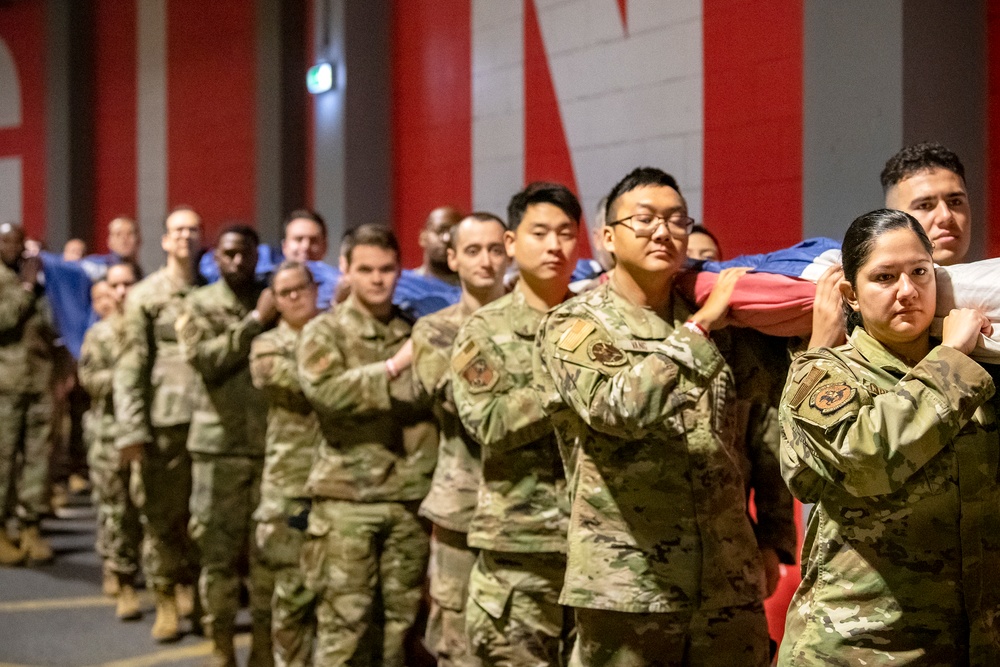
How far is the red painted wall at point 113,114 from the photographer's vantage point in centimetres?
848

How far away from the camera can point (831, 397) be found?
171 cm

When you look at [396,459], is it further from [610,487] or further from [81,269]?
[81,269]

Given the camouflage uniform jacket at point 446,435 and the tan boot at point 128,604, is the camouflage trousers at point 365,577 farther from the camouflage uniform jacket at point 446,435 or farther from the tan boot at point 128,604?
the tan boot at point 128,604

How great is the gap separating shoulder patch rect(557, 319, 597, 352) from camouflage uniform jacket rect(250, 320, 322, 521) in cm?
169

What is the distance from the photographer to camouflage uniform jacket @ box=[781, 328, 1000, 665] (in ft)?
5.53

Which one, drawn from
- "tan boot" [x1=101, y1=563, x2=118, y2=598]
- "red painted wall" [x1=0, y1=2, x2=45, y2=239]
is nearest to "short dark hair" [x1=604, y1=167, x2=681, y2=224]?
"tan boot" [x1=101, y1=563, x2=118, y2=598]

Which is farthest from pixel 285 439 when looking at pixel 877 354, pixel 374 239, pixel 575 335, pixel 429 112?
pixel 429 112

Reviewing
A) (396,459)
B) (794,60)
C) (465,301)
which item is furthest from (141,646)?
(794,60)

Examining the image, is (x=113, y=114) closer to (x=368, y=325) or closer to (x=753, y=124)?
(x=368, y=325)

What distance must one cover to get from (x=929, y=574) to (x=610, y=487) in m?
0.65

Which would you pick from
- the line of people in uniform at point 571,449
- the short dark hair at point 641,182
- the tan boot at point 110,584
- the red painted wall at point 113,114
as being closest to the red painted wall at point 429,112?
the line of people in uniform at point 571,449

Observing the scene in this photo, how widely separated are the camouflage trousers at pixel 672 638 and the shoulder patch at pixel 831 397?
621 millimetres

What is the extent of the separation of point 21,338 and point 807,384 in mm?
5095

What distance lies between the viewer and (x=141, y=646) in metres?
4.49
